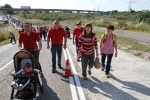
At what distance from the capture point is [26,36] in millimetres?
6309

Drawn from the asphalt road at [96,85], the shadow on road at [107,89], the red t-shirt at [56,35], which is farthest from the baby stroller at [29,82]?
the red t-shirt at [56,35]

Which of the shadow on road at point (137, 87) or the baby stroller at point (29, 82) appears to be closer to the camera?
the baby stroller at point (29, 82)

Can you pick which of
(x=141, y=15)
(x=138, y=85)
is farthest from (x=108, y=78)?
(x=141, y=15)

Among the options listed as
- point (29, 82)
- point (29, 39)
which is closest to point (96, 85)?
point (29, 82)

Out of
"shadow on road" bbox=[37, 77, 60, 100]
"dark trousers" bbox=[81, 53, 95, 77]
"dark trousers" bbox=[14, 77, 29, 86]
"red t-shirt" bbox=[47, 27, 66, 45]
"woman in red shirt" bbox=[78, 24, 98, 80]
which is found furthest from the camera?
"red t-shirt" bbox=[47, 27, 66, 45]

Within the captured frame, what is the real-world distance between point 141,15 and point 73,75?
39.1 m

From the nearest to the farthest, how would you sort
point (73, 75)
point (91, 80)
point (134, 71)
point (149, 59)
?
point (91, 80) < point (73, 75) < point (134, 71) < point (149, 59)

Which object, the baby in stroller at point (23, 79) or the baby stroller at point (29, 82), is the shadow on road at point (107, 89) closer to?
the baby stroller at point (29, 82)

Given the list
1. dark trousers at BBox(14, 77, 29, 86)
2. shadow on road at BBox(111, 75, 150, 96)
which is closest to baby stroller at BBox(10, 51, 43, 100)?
dark trousers at BBox(14, 77, 29, 86)

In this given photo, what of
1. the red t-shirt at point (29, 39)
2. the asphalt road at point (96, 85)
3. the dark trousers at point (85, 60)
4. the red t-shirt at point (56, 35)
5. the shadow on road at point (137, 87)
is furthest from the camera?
the red t-shirt at point (56, 35)

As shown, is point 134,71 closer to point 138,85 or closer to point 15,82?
point 138,85

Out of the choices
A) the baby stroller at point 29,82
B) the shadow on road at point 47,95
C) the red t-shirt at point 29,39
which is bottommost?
the shadow on road at point 47,95

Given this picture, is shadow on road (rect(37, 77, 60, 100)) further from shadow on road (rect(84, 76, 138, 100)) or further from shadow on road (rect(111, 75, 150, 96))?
shadow on road (rect(111, 75, 150, 96))

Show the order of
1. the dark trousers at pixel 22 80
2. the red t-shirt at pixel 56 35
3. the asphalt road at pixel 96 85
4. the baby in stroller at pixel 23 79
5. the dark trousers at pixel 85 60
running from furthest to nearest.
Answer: the red t-shirt at pixel 56 35 < the dark trousers at pixel 85 60 < the asphalt road at pixel 96 85 < the dark trousers at pixel 22 80 < the baby in stroller at pixel 23 79
